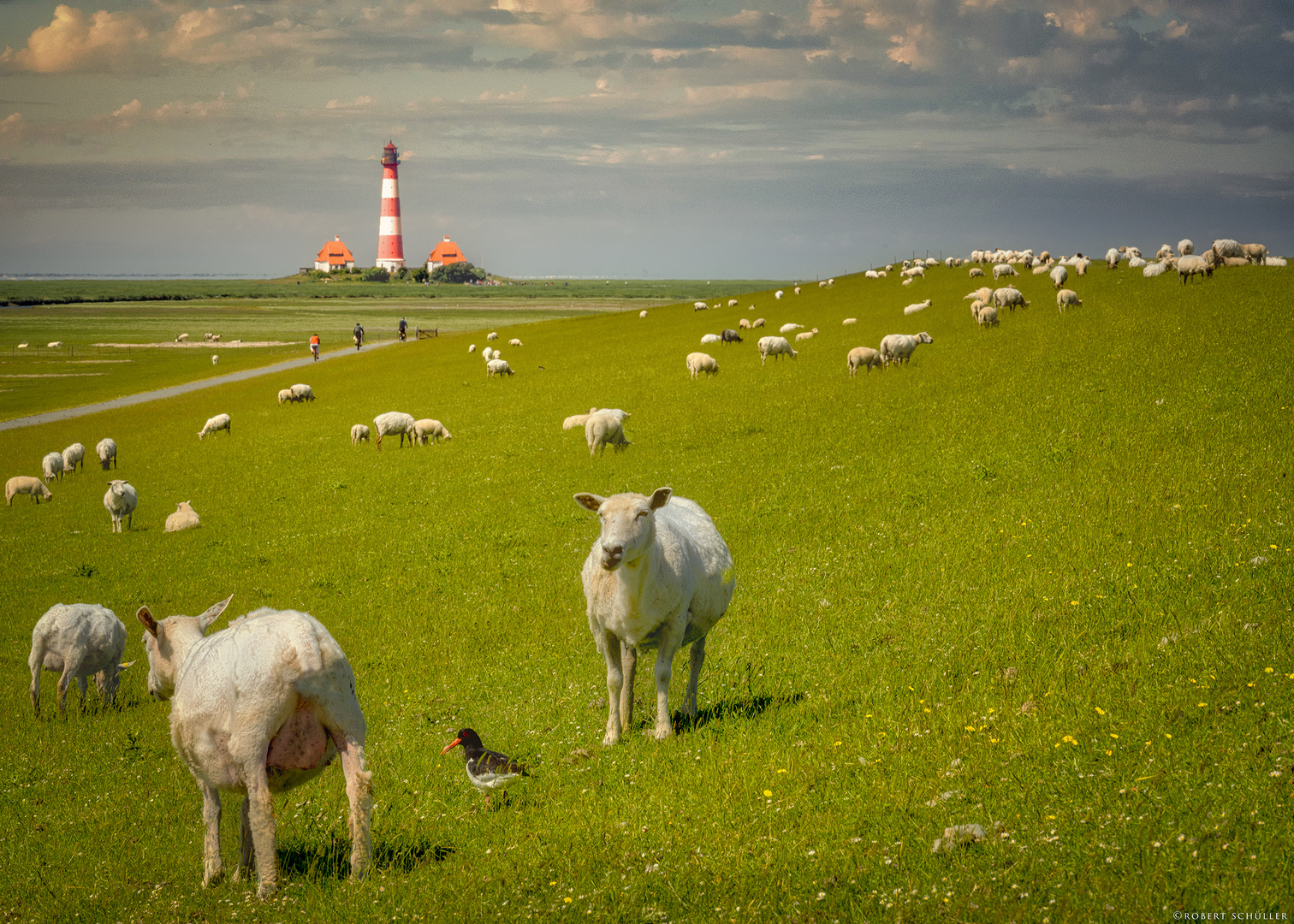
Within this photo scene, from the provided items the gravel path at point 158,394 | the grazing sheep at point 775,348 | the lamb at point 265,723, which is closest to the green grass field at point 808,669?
the lamb at point 265,723

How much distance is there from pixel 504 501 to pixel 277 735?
19010 millimetres

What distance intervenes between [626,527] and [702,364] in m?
36.5

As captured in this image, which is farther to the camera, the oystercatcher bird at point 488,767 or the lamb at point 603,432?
the lamb at point 603,432

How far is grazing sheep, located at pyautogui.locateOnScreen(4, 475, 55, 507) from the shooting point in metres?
34.7

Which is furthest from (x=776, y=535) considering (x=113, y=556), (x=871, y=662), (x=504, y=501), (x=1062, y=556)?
(x=113, y=556)

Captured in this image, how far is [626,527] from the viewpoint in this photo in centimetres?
897

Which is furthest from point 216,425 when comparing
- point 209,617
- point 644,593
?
point 644,593

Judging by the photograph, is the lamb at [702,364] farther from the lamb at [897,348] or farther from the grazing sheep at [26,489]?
the grazing sheep at [26,489]

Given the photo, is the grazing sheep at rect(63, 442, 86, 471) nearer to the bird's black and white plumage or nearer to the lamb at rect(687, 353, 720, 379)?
the lamb at rect(687, 353, 720, 379)

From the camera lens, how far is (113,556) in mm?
25656

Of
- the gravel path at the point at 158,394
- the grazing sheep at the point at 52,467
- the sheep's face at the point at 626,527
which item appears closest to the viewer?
the sheep's face at the point at 626,527

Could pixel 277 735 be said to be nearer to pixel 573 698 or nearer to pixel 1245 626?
pixel 573 698

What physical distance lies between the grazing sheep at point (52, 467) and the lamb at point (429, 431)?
1521 centimetres

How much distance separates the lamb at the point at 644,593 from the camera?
907 centimetres
